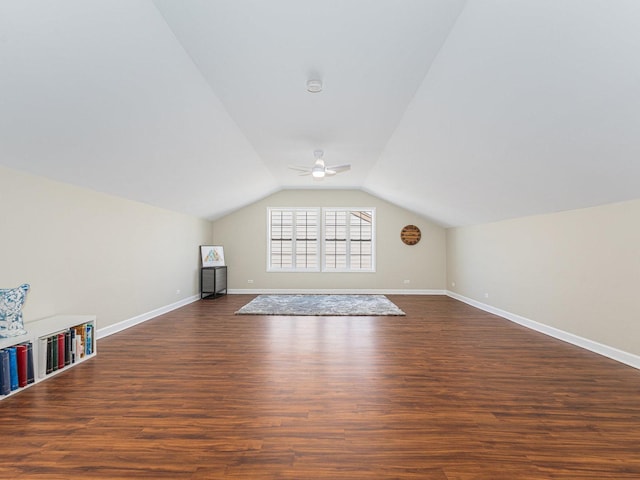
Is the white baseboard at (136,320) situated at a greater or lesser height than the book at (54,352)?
lesser

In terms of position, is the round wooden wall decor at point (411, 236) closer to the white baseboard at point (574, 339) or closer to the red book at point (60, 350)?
the white baseboard at point (574, 339)

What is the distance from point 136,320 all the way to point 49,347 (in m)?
2.29

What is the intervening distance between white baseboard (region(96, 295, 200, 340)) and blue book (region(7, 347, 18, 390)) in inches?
67.4

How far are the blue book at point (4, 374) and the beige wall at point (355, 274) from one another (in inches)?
254

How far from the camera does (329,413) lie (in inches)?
99.9

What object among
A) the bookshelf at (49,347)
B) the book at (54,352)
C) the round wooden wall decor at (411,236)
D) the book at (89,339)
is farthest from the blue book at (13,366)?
the round wooden wall decor at (411,236)

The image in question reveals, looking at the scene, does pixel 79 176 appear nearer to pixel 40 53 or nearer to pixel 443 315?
pixel 40 53

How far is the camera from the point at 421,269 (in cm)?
918

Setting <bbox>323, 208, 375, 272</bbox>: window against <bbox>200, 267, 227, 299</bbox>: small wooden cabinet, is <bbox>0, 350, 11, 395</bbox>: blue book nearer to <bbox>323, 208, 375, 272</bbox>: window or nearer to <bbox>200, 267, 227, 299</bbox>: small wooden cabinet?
<bbox>200, 267, 227, 299</bbox>: small wooden cabinet

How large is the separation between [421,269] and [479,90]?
6.62m

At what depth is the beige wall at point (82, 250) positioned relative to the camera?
11.1 feet

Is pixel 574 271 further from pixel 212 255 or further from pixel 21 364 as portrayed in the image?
pixel 212 255

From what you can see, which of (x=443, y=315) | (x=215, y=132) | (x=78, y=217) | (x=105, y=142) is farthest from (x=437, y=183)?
(x=78, y=217)

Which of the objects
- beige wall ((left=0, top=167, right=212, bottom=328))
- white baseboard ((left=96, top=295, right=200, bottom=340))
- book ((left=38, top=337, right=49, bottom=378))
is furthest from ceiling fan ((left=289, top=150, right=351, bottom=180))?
book ((left=38, top=337, right=49, bottom=378))
